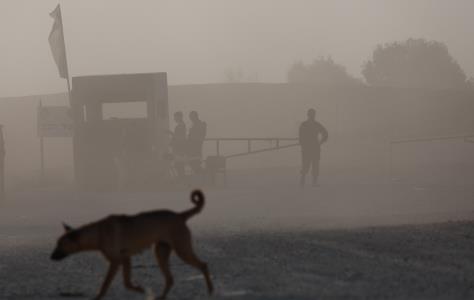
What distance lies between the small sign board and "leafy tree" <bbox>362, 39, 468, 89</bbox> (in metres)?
90.1

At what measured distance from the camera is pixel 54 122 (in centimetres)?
3122

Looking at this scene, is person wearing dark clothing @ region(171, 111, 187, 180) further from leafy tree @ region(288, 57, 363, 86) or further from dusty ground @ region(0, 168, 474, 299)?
leafy tree @ region(288, 57, 363, 86)

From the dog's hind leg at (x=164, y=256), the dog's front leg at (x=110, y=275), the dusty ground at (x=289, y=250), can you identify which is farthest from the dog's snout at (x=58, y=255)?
the dusty ground at (x=289, y=250)

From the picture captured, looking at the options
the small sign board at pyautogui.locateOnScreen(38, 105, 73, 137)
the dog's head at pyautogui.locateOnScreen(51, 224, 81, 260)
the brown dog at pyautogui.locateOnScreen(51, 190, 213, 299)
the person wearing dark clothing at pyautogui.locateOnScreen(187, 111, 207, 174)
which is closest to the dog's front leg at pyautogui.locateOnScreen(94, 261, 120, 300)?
the brown dog at pyautogui.locateOnScreen(51, 190, 213, 299)

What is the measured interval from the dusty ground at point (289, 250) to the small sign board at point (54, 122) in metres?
8.72

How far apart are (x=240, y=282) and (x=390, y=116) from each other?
75.1 metres

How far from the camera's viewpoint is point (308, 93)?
10050cm

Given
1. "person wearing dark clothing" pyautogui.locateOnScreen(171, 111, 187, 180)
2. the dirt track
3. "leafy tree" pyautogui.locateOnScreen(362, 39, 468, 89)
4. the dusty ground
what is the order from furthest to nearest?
"leafy tree" pyautogui.locateOnScreen(362, 39, 468, 89) → "person wearing dark clothing" pyautogui.locateOnScreen(171, 111, 187, 180) → the dusty ground → the dirt track

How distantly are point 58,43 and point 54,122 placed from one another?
245cm

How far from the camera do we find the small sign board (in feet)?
102

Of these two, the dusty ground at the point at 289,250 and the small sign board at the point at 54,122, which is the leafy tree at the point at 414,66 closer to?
the small sign board at the point at 54,122

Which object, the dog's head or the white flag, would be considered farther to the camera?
the white flag

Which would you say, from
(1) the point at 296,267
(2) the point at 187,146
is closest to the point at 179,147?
(2) the point at 187,146

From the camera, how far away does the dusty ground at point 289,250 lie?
9.59m
